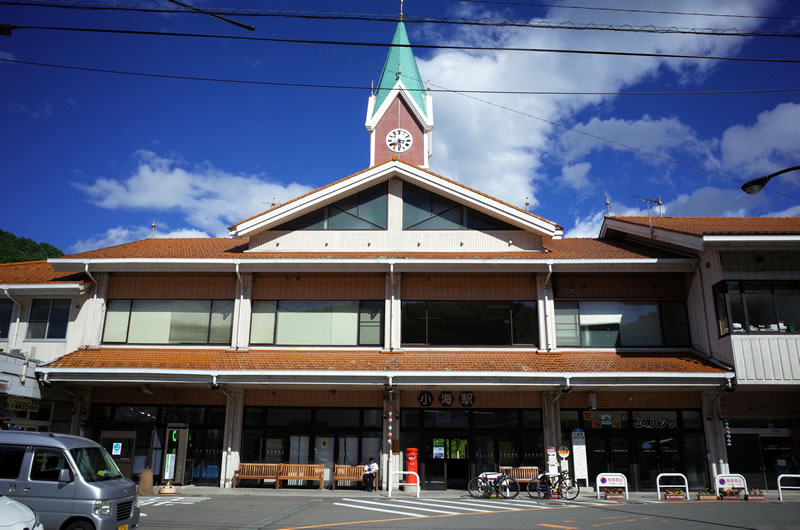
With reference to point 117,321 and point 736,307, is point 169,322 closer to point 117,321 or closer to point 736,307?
point 117,321

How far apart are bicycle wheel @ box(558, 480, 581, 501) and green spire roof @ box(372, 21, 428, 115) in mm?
24710

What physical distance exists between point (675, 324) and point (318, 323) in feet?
38.2

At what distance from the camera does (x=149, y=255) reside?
21344mm

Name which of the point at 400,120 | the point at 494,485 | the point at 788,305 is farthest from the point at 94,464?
the point at 400,120

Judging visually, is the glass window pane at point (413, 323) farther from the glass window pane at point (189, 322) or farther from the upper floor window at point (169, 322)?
the glass window pane at point (189, 322)

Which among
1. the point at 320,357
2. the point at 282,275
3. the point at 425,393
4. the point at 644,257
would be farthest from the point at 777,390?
the point at 282,275

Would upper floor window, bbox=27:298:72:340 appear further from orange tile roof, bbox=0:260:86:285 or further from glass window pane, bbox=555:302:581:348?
glass window pane, bbox=555:302:581:348

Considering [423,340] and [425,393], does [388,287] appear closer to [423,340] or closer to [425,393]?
[423,340]

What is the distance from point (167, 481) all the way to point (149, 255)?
24.2 ft

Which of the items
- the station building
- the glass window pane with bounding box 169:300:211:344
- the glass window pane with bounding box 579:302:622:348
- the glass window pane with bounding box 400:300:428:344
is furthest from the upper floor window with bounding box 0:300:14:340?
the glass window pane with bounding box 579:302:622:348

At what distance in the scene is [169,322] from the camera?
2122 centimetres

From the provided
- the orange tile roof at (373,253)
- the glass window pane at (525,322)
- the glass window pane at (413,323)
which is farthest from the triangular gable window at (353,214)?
the glass window pane at (525,322)

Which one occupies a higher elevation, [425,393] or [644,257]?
[644,257]

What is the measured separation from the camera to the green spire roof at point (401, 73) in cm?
3769
